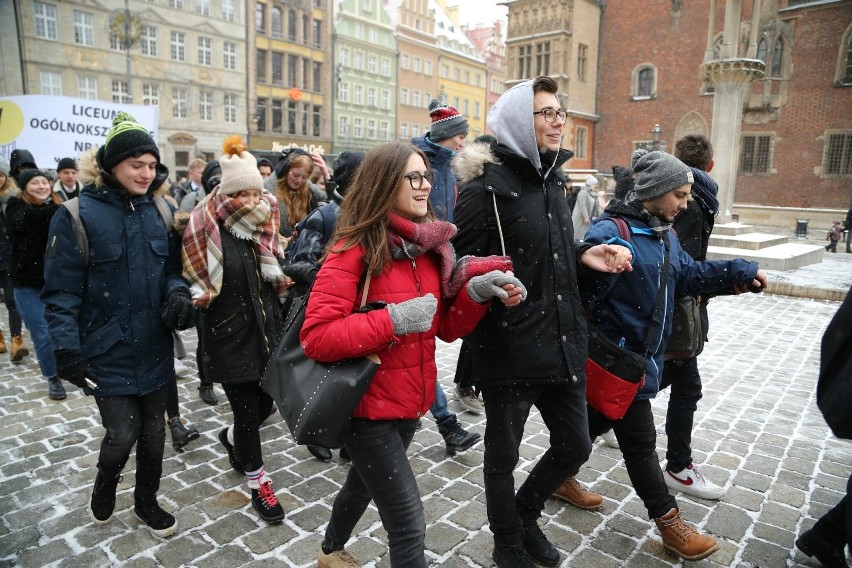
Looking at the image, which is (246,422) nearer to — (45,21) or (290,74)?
(45,21)

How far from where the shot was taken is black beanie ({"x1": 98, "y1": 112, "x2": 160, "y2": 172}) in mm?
3035

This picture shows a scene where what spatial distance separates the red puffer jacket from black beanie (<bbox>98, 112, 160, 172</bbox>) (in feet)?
4.68

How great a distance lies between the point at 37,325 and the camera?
586 centimetres

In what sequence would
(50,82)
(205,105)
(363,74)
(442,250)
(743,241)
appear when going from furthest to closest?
(363,74), (205,105), (50,82), (743,241), (442,250)

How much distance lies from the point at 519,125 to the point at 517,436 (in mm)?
1515

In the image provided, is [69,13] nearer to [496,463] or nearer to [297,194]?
[297,194]

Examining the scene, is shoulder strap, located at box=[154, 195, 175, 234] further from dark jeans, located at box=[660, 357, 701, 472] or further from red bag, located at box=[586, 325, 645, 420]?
dark jeans, located at box=[660, 357, 701, 472]

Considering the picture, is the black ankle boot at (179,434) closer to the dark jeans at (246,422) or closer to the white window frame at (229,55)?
the dark jeans at (246,422)

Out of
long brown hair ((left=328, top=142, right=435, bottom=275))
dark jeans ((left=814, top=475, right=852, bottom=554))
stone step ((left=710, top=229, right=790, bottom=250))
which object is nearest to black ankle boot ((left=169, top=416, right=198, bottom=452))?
long brown hair ((left=328, top=142, right=435, bottom=275))

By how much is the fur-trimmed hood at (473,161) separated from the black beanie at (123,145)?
166 centimetres

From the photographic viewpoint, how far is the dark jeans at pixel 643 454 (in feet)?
10.3

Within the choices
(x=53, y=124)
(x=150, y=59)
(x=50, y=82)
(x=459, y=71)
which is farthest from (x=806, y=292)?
(x=459, y=71)

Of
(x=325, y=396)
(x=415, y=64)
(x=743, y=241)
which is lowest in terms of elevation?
(x=743, y=241)

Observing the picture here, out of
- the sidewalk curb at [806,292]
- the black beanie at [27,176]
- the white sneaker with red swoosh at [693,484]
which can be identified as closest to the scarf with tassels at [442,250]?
the white sneaker with red swoosh at [693,484]
